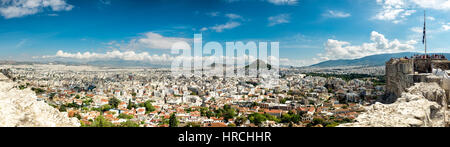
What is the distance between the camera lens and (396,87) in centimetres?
1052

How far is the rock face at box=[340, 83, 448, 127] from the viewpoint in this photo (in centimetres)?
365

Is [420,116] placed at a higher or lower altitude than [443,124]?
higher

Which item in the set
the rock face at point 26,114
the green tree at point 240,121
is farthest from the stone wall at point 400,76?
the rock face at point 26,114

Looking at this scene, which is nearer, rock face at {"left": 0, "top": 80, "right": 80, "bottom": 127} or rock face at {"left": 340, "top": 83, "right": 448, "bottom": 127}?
rock face at {"left": 340, "top": 83, "right": 448, "bottom": 127}

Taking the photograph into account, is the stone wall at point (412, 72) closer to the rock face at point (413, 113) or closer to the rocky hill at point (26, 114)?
the rock face at point (413, 113)

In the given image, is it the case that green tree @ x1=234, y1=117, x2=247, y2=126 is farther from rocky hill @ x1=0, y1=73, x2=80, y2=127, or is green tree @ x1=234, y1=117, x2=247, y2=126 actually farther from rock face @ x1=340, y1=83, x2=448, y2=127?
rocky hill @ x1=0, y1=73, x2=80, y2=127

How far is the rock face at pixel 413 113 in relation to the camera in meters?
3.65

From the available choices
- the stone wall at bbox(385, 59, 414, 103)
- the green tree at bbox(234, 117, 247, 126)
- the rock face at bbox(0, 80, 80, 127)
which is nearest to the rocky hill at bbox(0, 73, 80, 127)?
the rock face at bbox(0, 80, 80, 127)

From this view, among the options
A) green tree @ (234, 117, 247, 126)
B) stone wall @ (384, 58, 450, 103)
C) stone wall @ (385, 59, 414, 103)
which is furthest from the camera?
green tree @ (234, 117, 247, 126)

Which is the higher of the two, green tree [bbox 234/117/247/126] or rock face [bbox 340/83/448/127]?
rock face [bbox 340/83/448/127]
